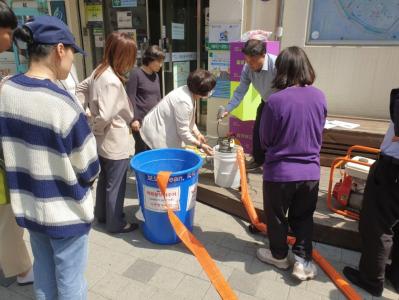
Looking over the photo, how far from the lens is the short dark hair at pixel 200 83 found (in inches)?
114

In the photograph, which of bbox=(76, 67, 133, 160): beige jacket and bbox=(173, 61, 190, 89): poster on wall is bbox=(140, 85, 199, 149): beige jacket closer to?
bbox=(76, 67, 133, 160): beige jacket

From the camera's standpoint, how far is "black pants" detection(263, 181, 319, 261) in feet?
7.68

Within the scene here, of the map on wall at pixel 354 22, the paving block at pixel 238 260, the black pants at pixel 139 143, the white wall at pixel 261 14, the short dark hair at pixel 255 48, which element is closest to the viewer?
the paving block at pixel 238 260

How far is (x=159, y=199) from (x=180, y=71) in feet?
13.0

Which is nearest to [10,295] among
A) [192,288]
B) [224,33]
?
[192,288]

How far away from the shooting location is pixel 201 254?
258cm

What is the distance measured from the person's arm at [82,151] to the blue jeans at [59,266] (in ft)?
1.12

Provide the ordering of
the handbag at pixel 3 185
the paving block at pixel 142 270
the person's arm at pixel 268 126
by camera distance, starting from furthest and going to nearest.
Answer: the paving block at pixel 142 270 → the person's arm at pixel 268 126 → the handbag at pixel 3 185

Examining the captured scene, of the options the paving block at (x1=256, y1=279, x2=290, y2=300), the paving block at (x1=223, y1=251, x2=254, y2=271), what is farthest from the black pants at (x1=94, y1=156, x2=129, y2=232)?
the paving block at (x1=256, y1=279, x2=290, y2=300)

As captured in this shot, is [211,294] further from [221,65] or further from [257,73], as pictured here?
[221,65]

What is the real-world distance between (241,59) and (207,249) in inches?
114

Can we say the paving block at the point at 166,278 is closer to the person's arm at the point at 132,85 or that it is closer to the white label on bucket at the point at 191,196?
the white label on bucket at the point at 191,196

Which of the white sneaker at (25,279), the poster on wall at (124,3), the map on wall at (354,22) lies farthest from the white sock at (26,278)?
the poster on wall at (124,3)

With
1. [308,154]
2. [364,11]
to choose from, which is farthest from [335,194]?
[364,11]
